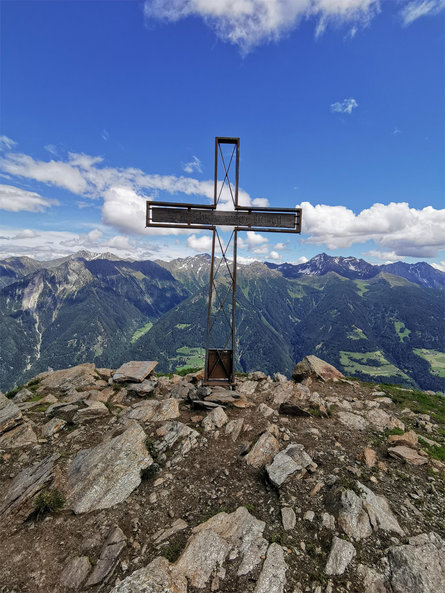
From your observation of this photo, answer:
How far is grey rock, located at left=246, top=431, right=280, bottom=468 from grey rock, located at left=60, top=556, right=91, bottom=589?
214 inches

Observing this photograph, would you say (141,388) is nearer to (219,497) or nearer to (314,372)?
(219,497)

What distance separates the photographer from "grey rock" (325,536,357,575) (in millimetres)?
5785

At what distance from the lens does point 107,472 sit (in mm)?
9117

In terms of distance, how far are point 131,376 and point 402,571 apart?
15.8 m

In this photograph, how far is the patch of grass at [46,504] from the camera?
7898 mm

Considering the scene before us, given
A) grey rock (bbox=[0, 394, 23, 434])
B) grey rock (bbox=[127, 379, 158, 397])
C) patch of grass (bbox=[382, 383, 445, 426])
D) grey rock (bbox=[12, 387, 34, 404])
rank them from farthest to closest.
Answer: grey rock (bbox=[127, 379, 158, 397]), grey rock (bbox=[12, 387, 34, 404]), patch of grass (bbox=[382, 383, 445, 426]), grey rock (bbox=[0, 394, 23, 434])

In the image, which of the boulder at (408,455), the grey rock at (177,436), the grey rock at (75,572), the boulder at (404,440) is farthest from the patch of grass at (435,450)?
the grey rock at (75,572)

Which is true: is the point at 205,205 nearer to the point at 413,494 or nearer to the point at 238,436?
the point at 238,436

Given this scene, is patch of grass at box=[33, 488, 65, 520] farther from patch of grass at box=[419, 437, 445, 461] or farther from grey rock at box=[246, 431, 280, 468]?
patch of grass at box=[419, 437, 445, 461]

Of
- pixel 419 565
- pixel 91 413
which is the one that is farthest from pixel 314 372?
pixel 91 413

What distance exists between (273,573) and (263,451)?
4.27m

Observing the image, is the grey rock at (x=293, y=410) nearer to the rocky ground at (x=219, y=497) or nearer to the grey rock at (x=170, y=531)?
the rocky ground at (x=219, y=497)

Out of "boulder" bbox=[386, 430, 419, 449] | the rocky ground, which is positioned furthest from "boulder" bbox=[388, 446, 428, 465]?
"boulder" bbox=[386, 430, 419, 449]

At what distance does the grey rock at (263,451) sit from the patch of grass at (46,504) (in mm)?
6303
